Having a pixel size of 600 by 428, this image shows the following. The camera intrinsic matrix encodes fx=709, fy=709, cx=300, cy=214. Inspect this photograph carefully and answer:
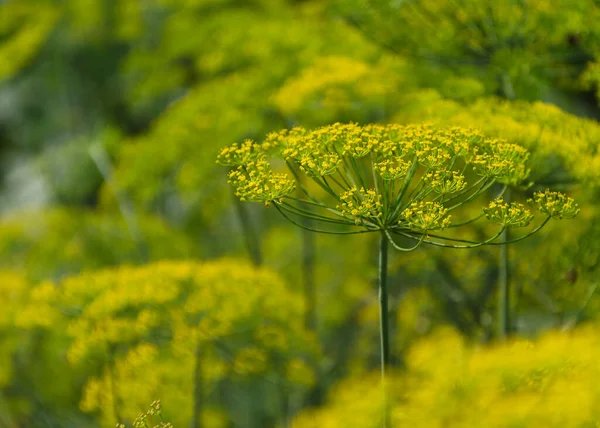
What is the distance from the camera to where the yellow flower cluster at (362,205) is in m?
2.38

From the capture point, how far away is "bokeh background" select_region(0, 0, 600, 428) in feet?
10.3

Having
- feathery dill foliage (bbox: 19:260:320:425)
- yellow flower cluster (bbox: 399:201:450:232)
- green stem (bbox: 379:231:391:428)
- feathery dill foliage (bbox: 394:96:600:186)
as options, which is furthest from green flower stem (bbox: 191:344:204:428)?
yellow flower cluster (bbox: 399:201:450:232)

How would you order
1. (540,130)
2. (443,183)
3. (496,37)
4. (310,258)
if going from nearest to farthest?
(443,183) < (540,130) < (496,37) < (310,258)

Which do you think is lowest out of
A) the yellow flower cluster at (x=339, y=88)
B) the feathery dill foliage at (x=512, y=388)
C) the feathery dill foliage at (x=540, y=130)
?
the feathery dill foliage at (x=512, y=388)

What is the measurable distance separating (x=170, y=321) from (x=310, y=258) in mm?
2703

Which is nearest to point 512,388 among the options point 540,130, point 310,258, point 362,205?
point 362,205

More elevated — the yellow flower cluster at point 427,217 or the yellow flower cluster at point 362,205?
the yellow flower cluster at point 362,205

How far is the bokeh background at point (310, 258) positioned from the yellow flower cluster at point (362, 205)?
0.59 meters

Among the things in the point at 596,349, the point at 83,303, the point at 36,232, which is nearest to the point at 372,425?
the point at 596,349

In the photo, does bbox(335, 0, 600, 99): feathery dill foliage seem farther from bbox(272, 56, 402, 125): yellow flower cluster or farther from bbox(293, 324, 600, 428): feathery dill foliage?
bbox(293, 324, 600, 428): feathery dill foliage

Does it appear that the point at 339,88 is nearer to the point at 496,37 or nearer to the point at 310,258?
the point at 496,37

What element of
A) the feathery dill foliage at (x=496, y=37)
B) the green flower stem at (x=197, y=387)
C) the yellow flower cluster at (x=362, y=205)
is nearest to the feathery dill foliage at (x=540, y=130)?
the feathery dill foliage at (x=496, y=37)

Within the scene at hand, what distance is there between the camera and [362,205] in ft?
7.93

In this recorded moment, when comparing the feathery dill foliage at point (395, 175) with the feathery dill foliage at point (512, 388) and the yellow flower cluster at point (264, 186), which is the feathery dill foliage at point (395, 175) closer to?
the yellow flower cluster at point (264, 186)
